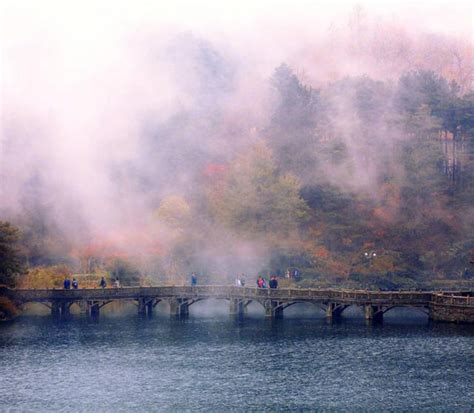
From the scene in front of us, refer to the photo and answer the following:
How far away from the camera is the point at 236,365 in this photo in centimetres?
10256

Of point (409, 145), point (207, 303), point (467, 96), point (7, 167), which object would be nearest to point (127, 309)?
point (207, 303)

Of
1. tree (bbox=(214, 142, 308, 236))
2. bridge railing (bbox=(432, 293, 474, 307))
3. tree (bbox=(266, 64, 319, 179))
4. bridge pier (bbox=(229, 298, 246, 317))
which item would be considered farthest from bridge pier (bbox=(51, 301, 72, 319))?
tree (bbox=(266, 64, 319, 179))

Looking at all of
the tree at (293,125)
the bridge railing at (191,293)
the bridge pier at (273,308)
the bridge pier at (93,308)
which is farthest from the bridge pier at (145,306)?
the tree at (293,125)

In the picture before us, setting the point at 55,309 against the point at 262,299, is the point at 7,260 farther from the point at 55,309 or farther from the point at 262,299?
the point at 262,299

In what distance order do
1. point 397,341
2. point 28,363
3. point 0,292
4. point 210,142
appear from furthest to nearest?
point 210,142, point 0,292, point 397,341, point 28,363

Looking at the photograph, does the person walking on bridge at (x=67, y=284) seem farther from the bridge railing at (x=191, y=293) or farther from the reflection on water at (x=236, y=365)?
the reflection on water at (x=236, y=365)

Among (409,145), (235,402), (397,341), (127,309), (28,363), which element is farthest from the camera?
(409,145)

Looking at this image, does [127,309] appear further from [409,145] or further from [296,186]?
[409,145]

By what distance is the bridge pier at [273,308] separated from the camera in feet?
429

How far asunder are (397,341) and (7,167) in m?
82.7

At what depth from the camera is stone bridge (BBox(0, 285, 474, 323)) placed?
121312 mm

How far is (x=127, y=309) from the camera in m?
145

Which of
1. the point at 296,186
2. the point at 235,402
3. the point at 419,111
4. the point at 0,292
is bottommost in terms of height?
the point at 235,402

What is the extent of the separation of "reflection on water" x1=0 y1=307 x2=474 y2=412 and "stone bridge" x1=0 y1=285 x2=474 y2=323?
206 centimetres
